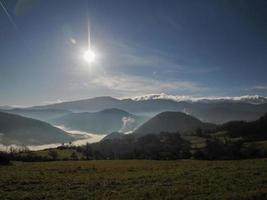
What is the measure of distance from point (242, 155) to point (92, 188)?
10365 centimetres

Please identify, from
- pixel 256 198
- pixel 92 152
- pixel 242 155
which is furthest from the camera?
pixel 92 152

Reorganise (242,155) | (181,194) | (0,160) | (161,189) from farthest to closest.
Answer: (242,155)
(0,160)
(161,189)
(181,194)

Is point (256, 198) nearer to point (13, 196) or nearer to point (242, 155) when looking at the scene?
point (13, 196)

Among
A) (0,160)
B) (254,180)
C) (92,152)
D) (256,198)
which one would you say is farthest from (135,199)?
(92,152)

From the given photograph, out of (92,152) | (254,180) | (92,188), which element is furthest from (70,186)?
(92,152)

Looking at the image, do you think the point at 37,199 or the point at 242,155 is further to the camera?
the point at 242,155

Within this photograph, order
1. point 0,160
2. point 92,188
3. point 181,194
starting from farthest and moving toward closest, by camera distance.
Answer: point 0,160 → point 92,188 → point 181,194

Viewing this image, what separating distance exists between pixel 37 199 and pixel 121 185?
8022 millimetres

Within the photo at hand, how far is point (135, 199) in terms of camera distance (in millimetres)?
21406

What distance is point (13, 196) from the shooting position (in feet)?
76.1

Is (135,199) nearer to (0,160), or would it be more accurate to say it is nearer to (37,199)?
(37,199)

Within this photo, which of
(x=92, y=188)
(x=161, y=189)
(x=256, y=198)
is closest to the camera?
(x=256, y=198)

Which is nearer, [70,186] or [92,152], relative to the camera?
[70,186]

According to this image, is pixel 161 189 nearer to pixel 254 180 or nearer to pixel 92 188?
pixel 92 188
